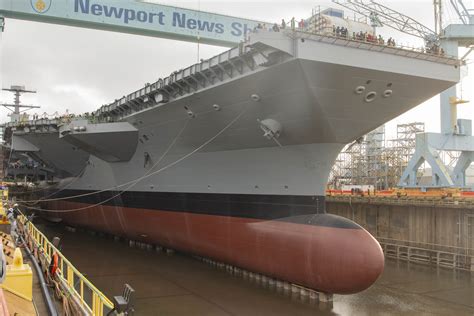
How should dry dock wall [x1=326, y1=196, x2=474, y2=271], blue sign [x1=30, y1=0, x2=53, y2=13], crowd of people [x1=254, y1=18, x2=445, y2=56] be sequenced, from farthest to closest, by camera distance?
blue sign [x1=30, y1=0, x2=53, y2=13] → dry dock wall [x1=326, y1=196, x2=474, y2=271] → crowd of people [x1=254, y1=18, x2=445, y2=56]

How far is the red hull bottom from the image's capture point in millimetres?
8906

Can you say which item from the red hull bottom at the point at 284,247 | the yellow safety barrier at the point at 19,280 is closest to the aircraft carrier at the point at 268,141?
the red hull bottom at the point at 284,247

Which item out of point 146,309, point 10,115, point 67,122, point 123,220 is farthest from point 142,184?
point 10,115

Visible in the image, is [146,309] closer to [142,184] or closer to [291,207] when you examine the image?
[291,207]

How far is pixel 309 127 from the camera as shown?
9.65m

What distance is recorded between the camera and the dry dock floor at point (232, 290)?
Result: 9156 millimetres

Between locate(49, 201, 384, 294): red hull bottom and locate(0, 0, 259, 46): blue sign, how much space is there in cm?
731

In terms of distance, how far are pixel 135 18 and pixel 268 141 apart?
941 centimetres

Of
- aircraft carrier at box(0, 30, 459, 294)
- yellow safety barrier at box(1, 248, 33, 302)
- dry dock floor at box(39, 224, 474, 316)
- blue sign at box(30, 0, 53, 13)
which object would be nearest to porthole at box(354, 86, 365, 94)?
aircraft carrier at box(0, 30, 459, 294)

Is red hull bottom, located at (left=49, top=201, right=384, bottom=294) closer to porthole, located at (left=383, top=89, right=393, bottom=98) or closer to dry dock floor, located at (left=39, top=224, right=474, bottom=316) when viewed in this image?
dry dock floor, located at (left=39, top=224, right=474, bottom=316)

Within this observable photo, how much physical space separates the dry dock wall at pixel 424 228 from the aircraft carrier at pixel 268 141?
6716 mm

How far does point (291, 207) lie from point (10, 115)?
29658 mm

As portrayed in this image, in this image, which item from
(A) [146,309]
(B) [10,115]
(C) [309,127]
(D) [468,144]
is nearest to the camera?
(A) [146,309]

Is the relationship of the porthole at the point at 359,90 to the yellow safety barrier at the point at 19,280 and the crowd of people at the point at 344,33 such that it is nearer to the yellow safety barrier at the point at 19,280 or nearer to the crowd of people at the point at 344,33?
the crowd of people at the point at 344,33
